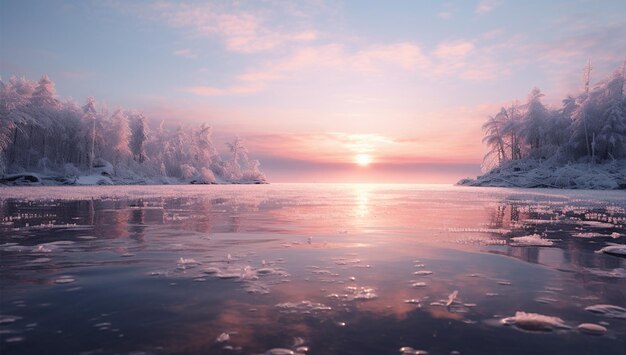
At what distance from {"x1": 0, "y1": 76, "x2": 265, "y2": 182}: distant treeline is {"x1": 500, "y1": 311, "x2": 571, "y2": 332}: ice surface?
57.9 meters

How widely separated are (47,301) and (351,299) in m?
4.10

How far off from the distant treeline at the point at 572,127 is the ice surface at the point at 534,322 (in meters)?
76.7

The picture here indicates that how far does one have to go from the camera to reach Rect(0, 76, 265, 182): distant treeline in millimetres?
67006

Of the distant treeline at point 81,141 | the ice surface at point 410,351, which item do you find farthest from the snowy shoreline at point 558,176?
the ice surface at point 410,351

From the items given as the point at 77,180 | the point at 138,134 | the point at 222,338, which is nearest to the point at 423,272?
the point at 222,338

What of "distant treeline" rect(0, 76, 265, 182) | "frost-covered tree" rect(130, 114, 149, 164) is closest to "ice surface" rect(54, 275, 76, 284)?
"distant treeline" rect(0, 76, 265, 182)

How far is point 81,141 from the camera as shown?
250ft

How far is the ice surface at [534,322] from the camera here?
4332 millimetres

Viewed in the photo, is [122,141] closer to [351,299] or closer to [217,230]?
[217,230]

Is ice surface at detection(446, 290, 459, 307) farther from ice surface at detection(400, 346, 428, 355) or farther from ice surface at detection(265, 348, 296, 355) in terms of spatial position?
ice surface at detection(265, 348, 296, 355)

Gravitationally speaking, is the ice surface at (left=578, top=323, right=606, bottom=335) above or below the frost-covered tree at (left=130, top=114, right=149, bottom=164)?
below

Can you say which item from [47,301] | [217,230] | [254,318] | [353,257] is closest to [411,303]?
[254,318]

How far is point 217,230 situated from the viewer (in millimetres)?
12500

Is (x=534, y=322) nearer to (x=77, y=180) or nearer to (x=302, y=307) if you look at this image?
(x=302, y=307)
